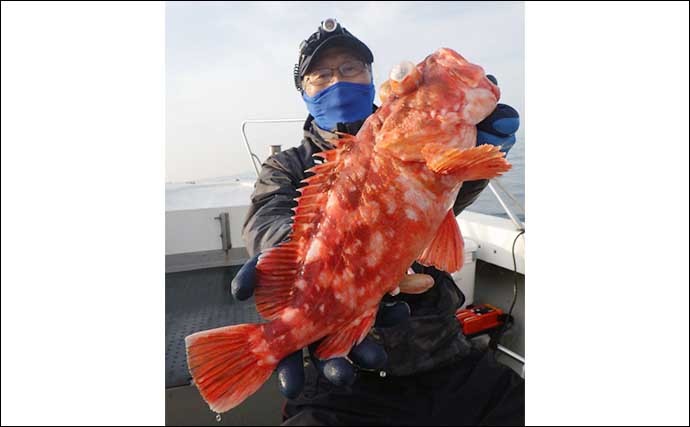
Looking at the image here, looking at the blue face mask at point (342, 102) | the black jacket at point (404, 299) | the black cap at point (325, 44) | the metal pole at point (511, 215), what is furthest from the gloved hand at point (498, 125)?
the metal pole at point (511, 215)

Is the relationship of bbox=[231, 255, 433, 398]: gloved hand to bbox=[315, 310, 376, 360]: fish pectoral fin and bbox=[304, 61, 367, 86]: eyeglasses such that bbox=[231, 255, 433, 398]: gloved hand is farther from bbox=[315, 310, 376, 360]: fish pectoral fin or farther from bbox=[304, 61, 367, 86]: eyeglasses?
bbox=[304, 61, 367, 86]: eyeglasses

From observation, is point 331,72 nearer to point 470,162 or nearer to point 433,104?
point 433,104

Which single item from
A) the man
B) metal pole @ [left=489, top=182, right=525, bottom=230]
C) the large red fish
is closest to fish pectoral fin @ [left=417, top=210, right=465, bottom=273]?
the large red fish

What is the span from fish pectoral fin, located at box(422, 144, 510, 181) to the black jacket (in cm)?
72

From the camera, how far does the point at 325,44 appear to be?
4.92 feet

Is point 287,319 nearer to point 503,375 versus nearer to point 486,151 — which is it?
point 486,151

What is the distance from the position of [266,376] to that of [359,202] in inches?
16.5

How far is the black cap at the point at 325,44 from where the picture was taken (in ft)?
4.80

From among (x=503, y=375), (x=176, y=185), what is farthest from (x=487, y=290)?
(x=176, y=185)

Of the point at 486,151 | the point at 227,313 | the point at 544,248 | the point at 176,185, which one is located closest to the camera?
the point at 486,151

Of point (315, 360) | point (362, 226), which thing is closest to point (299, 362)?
point (315, 360)

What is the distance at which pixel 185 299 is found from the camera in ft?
10.2

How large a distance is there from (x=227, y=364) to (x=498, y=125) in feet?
2.82

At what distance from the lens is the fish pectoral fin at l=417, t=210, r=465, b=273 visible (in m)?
1.07
